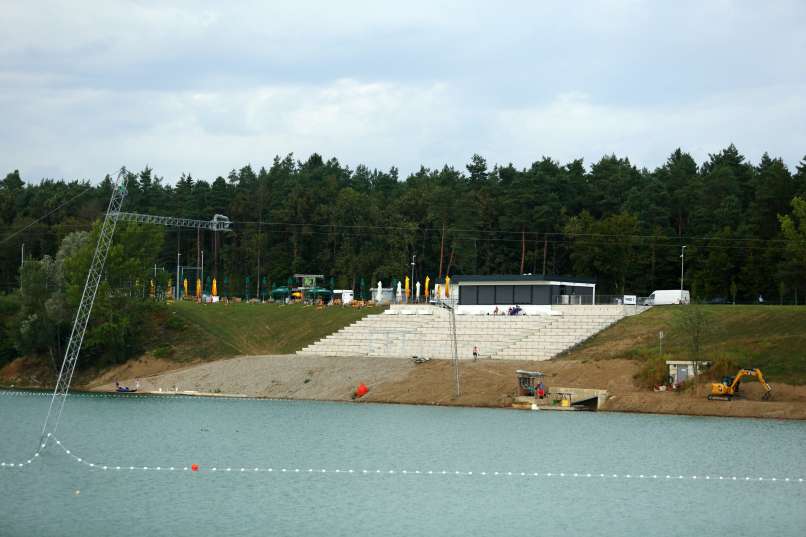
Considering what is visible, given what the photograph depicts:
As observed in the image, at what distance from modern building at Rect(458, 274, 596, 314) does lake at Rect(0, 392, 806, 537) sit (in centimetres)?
3270

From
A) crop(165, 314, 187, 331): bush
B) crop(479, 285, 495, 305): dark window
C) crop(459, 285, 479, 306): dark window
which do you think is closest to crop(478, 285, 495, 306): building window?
crop(479, 285, 495, 305): dark window

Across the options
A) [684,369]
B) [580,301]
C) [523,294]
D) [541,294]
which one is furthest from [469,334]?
[684,369]

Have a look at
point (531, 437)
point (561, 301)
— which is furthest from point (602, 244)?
point (531, 437)

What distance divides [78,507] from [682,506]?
74.7ft

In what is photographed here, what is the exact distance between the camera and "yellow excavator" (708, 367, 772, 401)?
228ft

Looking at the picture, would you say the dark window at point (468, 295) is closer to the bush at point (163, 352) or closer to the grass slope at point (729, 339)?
the grass slope at point (729, 339)

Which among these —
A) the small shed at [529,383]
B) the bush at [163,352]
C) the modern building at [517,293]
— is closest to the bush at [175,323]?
the bush at [163,352]

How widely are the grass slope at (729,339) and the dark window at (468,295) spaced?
1783 centimetres

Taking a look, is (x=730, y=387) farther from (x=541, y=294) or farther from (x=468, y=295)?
(x=468, y=295)

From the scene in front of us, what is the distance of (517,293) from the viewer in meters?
105

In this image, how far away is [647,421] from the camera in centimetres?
6631

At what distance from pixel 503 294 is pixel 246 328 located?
27.2m

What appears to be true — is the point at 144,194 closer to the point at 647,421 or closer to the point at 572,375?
the point at 572,375

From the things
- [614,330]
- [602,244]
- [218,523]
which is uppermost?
[602,244]
